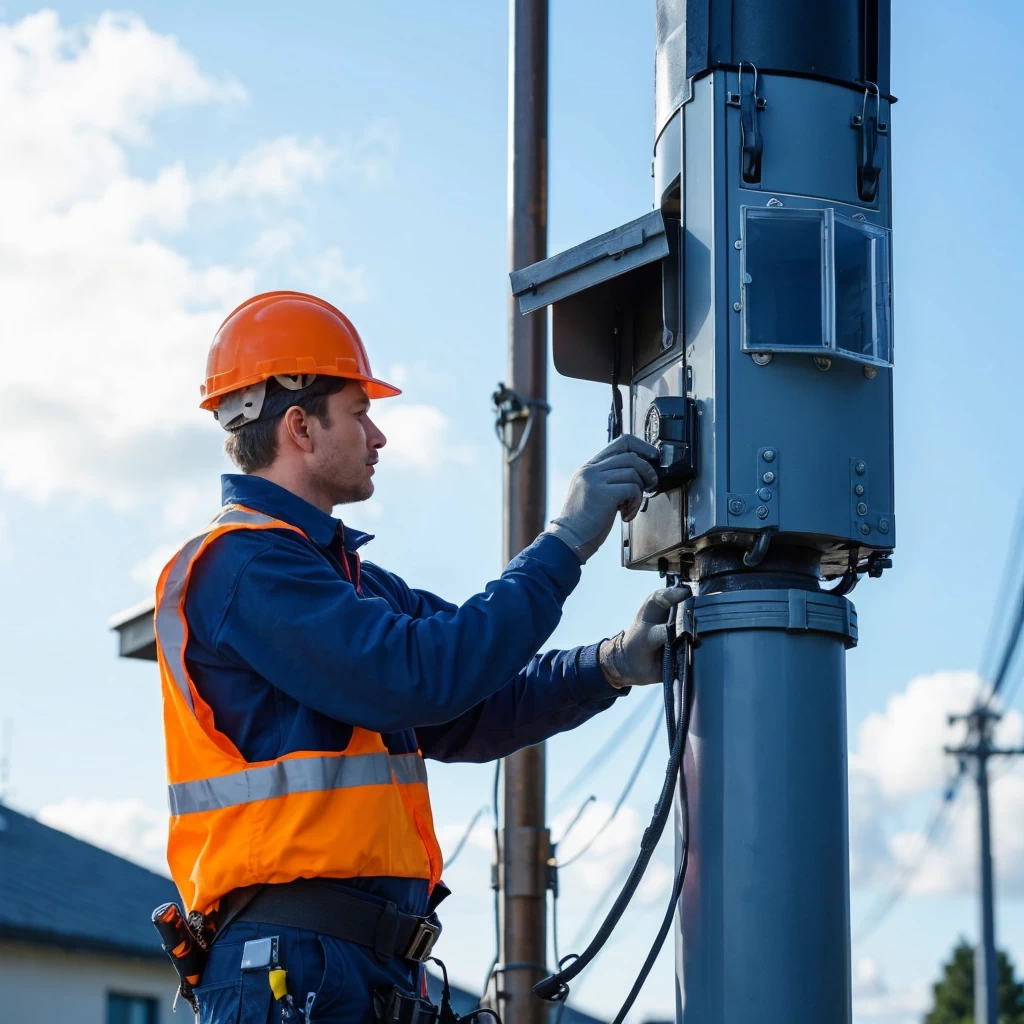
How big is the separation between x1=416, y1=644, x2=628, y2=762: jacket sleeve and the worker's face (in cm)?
66

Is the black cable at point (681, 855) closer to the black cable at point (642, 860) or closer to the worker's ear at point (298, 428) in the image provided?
the black cable at point (642, 860)

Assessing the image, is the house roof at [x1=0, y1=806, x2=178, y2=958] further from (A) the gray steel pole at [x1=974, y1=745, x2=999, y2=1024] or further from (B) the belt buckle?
(B) the belt buckle

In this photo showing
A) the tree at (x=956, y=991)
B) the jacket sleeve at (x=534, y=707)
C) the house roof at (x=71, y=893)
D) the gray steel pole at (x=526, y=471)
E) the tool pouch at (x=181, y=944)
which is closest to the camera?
the tool pouch at (x=181, y=944)

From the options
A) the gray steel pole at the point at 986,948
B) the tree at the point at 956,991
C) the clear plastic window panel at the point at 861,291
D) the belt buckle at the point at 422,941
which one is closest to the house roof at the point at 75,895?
the gray steel pole at the point at 986,948

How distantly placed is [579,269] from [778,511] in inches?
32.7

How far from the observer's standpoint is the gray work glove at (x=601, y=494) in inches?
140

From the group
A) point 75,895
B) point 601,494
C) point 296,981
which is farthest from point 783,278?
point 75,895

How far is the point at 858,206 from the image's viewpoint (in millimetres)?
3641

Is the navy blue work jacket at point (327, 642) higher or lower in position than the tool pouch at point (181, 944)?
higher

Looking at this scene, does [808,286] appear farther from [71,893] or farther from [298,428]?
[71,893]

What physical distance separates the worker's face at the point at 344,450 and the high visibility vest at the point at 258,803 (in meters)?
0.25

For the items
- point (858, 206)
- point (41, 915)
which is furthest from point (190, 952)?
point (41, 915)

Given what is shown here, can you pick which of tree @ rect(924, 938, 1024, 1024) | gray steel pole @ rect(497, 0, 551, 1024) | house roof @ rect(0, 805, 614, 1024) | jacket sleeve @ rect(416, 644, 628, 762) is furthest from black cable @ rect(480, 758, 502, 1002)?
tree @ rect(924, 938, 1024, 1024)

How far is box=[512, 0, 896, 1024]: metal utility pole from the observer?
11.1ft
